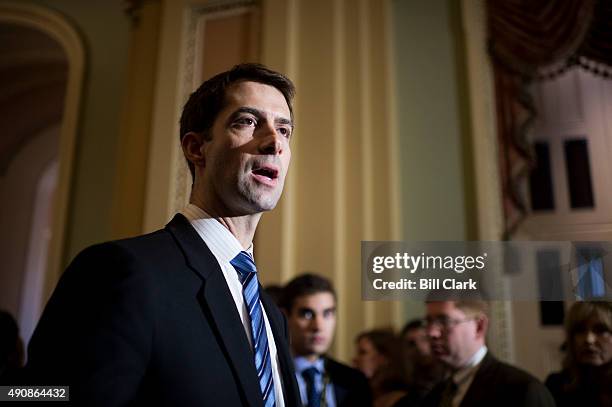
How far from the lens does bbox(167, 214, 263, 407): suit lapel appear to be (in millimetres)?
→ 803

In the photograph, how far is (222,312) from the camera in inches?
33.0

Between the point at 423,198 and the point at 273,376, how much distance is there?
1.69m

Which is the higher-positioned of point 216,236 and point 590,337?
point 216,236

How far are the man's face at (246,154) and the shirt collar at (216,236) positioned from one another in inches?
1.0

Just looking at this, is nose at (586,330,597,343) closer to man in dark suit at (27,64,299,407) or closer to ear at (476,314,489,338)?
ear at (476,314,489,338)

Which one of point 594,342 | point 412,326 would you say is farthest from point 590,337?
point 412,326

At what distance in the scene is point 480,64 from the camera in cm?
272

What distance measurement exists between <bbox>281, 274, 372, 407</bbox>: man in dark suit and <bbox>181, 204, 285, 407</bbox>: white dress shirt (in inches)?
39.6

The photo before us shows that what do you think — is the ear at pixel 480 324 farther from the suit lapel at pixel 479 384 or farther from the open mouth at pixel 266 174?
the open mouth at pixel 266 174

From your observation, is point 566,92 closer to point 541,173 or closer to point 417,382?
point 541,173

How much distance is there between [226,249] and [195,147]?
23 cm

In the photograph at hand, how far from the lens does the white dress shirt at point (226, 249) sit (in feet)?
3.06

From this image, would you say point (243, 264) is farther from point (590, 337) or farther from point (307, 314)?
point (307, 314)

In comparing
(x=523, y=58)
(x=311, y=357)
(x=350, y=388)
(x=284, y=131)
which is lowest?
(x=350, y=388)
